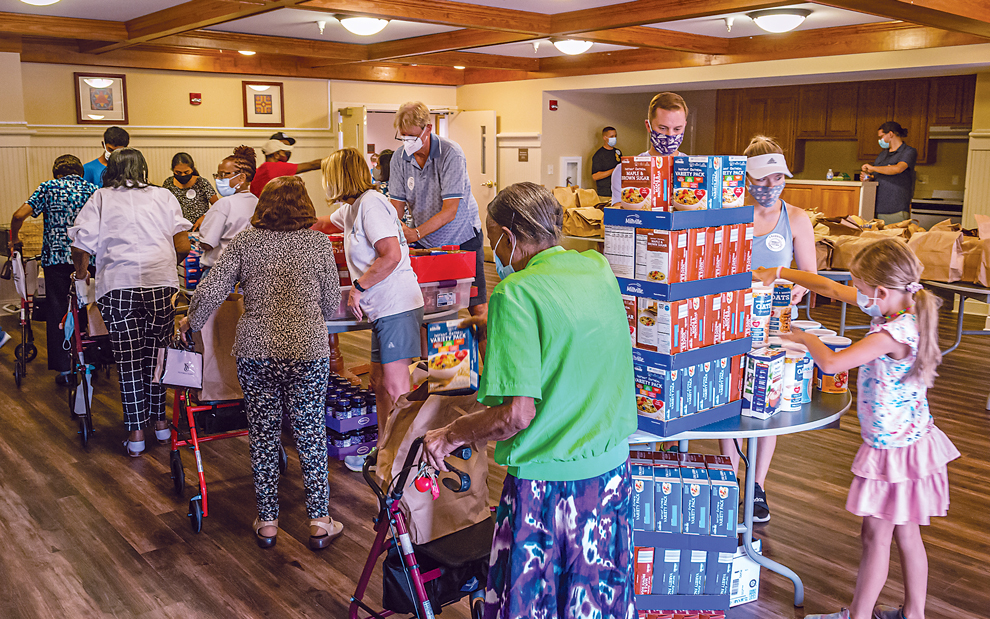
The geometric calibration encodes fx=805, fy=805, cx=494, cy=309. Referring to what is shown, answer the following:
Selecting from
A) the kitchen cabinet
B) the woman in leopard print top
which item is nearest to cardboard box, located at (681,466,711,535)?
the woman in leopard print top

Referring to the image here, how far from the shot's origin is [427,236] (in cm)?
465

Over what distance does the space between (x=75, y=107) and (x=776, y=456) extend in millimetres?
8668

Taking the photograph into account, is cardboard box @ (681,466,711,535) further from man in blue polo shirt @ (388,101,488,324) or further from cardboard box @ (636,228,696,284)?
man in blue polo shirt @ (388,101,488,324)

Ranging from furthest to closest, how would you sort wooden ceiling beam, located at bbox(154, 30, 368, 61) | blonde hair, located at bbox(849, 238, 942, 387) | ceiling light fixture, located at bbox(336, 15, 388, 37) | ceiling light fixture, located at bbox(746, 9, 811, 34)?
wooden ceiling beam, located at bbox(154, 30, 368, 61) → ceiling light fixture, located at bbox(336, 15, 388, 37) → ceiling light fixture, located at bbox(746, 9, 811, 34) → blonde hair, located at bbox(849, 238, 942, 387)

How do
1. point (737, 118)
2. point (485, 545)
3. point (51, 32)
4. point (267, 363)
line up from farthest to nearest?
1. point (737, 118)
2. point (51, 32)
3. point (267, 363)
4. point (485, 545)

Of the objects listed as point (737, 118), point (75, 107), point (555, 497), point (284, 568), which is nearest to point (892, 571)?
point (555, 497)

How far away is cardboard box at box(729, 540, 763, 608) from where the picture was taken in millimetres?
2893

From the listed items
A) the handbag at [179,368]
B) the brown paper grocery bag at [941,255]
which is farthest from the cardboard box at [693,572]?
the brown paper grocery bag at [941,255]

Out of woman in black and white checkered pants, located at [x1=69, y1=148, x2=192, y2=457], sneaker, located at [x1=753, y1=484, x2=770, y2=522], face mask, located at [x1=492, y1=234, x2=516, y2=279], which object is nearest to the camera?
face mask, located at [x1=492, y1=234, x2=516, y2=279]

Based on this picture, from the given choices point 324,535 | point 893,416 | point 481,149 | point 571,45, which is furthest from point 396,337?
point 481,149

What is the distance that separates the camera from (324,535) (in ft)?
11.1

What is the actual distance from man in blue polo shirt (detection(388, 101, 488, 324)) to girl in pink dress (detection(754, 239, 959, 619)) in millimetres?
2343

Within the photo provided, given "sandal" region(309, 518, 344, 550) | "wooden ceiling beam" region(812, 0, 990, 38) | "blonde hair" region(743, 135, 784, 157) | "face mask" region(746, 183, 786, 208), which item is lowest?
"sandal" region(309, 518, 344, 550)

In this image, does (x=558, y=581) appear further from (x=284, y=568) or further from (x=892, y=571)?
(x=892, y=571)
